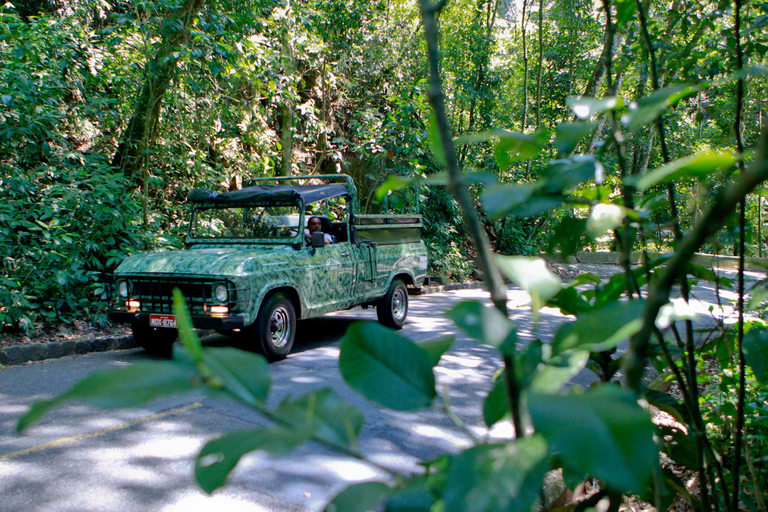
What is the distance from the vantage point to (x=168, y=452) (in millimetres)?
3711

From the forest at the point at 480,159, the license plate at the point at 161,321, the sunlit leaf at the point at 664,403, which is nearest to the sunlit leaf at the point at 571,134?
the forest at the point at 480,159

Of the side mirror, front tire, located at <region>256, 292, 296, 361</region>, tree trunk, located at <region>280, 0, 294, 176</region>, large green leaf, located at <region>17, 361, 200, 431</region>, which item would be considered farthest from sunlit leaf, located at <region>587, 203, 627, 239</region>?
tree trunk, located at <region>280, 0, 294, 176</region>

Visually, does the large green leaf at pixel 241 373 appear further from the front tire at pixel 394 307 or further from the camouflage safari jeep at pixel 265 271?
the front tire at pixel 394 307

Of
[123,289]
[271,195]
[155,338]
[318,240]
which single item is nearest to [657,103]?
[318,240]

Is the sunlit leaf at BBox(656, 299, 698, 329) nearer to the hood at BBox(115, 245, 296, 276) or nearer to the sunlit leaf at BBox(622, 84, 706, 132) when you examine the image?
the sunlit leaf at BBox(622, 84, 706, 132)

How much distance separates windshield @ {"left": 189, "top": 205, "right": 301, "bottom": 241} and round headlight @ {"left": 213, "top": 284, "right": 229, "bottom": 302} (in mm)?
1331

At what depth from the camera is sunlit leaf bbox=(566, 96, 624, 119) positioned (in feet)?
1.96

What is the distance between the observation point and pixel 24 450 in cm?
371

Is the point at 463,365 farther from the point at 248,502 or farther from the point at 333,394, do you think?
the point at 333,394

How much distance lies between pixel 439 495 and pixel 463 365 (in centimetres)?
582

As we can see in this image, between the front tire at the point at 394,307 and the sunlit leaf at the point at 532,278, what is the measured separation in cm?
748

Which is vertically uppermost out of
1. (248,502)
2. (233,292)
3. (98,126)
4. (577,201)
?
(98,126)

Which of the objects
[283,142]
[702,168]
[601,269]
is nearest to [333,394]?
[702,168]

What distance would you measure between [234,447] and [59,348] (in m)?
7.25
